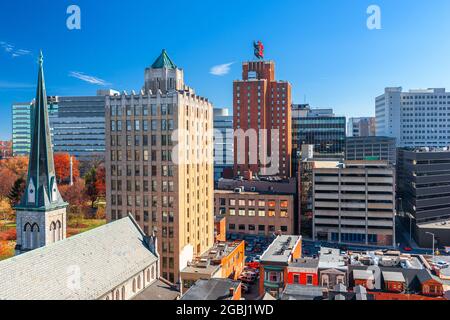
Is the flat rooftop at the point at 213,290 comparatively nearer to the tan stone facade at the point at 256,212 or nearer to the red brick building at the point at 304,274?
the red brick building at the point at 304,274

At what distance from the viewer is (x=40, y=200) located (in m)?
37.9

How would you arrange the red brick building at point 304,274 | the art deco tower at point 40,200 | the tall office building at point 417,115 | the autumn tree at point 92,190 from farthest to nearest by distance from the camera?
the tall office building at point 417,115 → the autumn tree at point 92,190 → the red brick building at point 304,274 → the art deco tower at point 40,200

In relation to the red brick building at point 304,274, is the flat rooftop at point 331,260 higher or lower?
higher

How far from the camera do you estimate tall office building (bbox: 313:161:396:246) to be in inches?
3135

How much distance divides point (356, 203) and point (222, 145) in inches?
3339

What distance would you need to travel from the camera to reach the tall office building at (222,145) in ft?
495

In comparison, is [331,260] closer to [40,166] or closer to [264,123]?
[40,166]

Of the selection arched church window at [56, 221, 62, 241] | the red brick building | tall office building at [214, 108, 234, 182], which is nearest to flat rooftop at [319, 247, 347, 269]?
the red brick building

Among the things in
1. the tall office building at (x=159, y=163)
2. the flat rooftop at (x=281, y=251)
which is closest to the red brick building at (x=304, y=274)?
the flat rooftop at (x=281, y=251)

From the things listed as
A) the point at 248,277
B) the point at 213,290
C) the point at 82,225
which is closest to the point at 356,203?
the point at 248,277

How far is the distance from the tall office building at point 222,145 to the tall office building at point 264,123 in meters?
18.9

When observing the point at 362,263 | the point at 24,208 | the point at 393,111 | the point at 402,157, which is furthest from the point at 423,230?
the point at 393,111
